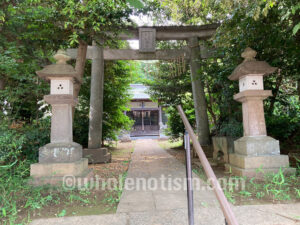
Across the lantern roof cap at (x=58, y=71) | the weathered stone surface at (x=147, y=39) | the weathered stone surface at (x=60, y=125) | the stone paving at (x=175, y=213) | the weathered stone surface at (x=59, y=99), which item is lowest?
the stone paving at (x=175, y=213)

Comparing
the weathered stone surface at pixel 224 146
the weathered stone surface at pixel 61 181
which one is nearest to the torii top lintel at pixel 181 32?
the weathered stone surface at pixel 224 146

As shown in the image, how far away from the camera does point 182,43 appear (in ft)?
29.5

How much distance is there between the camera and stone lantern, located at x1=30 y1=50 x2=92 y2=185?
331 cm

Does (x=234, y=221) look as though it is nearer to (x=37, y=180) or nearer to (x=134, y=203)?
(x=134, y=203)

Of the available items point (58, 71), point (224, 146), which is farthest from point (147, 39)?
point (224, 146)

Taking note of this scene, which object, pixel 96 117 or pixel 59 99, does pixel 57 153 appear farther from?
pixel 96 117

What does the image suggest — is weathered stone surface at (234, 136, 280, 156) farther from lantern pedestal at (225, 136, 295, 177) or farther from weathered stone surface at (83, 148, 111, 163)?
weathered stone surface at (83, 148, 111, 163)

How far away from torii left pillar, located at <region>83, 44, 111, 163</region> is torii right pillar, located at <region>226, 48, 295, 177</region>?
372 cm

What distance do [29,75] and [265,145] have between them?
5485mm

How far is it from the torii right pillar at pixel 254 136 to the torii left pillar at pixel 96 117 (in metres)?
3.72

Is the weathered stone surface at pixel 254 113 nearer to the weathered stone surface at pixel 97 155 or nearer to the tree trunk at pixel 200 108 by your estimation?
the tree trunk at pixel 200 108

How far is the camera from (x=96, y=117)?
21.0 feet

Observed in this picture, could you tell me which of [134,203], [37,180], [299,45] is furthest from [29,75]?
[299,45]

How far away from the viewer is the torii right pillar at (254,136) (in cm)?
→ 353
